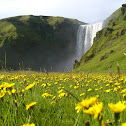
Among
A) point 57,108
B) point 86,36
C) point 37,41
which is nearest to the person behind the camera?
point 57,108

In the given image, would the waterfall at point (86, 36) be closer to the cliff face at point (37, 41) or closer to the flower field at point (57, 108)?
the cliff face at point (37, 41)

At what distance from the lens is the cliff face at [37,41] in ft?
309

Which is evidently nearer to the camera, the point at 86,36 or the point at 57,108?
the point at 57,108

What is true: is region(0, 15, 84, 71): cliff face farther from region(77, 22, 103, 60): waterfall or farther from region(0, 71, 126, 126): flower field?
A: region(0, 71, 126, 126): flower field

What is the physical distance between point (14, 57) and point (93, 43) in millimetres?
54060

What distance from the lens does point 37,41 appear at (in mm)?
110438

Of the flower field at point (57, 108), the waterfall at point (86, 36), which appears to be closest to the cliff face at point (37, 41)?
the waterfall at point (86, 36)

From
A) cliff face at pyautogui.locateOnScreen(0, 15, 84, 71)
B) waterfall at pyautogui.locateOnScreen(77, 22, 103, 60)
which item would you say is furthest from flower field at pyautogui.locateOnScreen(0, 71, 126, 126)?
cliff face at pyautogui.locateOnScreen(0, 15, 84, 71)

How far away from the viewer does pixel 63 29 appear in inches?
4951

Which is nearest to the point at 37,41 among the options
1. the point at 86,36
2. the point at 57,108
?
the point at 86,36

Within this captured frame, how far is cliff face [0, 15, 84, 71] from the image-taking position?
94.1 m

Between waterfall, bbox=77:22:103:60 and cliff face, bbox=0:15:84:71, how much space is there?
16.2m

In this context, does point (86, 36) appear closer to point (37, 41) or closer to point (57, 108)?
point (37, 41)

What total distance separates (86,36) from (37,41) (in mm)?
45164
